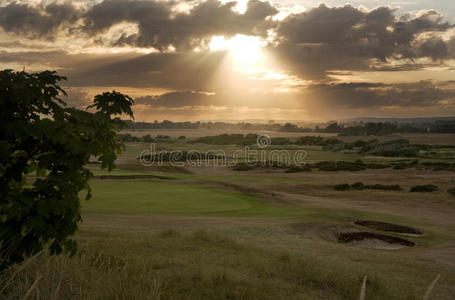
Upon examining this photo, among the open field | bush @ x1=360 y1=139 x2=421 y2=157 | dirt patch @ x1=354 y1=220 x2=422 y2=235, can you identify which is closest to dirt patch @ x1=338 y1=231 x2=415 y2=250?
the open field

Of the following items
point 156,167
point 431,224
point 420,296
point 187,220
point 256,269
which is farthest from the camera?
point 156,167

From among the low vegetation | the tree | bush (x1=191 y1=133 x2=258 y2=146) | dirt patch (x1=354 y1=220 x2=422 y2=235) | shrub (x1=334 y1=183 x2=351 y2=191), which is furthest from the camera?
bush (x1=191 y1=133 x2=258 y2=146)

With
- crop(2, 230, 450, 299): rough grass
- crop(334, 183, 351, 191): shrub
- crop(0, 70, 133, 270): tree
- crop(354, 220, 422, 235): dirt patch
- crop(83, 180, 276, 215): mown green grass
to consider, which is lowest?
crop(334, 183, 351, 191): shrub

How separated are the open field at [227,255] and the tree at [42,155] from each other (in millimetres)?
708

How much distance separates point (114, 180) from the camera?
32.1m

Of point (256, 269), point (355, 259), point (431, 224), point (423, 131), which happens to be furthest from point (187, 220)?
point (423, 131)

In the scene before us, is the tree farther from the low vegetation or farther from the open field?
the low vegetation

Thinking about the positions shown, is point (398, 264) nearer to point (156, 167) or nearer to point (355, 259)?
point (355, 259)

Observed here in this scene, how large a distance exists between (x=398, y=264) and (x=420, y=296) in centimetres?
324

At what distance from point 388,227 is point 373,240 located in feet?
8.72

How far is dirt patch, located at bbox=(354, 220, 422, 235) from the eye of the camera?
60.0ft

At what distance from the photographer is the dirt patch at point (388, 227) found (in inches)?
720

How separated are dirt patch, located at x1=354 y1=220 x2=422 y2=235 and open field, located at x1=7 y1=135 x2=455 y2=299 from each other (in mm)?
358

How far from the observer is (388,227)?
19141 millimetres
